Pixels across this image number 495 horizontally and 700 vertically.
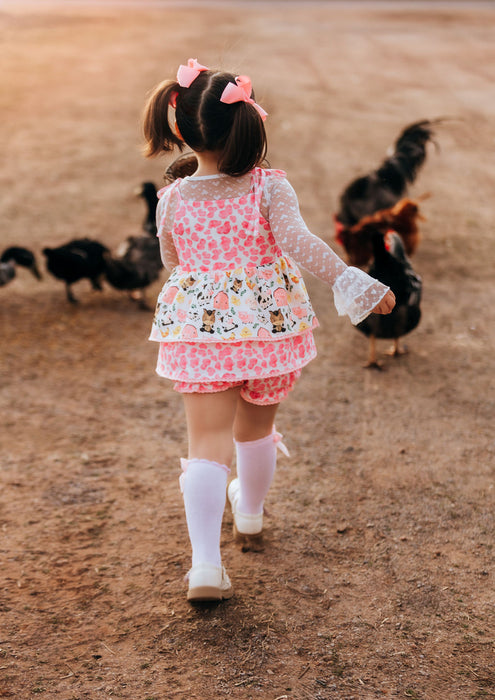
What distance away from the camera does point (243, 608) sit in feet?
8.64

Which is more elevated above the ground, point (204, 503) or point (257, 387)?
point (257, 387)

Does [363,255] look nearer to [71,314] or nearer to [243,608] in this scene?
[71,314]

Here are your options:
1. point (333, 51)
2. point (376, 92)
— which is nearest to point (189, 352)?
point (376, 92)

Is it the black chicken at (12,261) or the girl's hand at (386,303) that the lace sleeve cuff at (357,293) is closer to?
the girl's hand at (386,303)

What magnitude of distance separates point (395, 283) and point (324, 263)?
214cm

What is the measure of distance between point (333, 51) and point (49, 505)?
15.1 meters

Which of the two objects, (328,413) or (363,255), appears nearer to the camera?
(328,413)

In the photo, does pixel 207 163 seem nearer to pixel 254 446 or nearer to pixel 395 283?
pixel 254 446

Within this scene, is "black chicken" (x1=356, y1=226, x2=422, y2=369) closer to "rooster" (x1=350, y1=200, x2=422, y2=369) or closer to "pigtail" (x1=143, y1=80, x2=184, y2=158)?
"rooster" (x1=350, y1=200, x2=422, y2=369)

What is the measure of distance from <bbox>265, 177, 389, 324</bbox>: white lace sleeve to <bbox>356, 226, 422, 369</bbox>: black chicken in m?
2.03

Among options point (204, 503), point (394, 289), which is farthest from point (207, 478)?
point (394, 289)

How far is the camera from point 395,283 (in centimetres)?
438

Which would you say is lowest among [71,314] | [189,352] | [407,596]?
[71,314]

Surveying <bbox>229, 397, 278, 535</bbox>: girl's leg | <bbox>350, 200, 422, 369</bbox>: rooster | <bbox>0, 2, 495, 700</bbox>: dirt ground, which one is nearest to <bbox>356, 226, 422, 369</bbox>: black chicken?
<bbox>350, 200, 422, 369</bbox>: rooster
